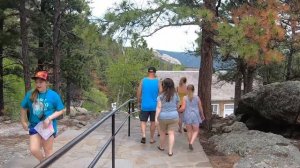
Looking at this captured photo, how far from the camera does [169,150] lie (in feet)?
27.3

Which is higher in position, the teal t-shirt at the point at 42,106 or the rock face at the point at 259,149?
the teal t-shirt at the point at 42,106

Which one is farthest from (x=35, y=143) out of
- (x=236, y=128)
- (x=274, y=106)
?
(x=236, y=128)

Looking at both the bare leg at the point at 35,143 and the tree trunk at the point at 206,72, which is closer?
the bare leg at the point at 35,143

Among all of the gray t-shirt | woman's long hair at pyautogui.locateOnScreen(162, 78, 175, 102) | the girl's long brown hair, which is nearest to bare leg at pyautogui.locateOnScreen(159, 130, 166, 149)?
the gray t-shirt

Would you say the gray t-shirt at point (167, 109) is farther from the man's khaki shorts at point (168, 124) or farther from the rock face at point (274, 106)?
the rock face at point (274, 106)

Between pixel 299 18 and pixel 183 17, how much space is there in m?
3.25

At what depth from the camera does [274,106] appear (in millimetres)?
10484

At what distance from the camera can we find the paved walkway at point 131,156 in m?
7.56

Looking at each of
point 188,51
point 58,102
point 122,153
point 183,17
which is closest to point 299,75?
point 188,51

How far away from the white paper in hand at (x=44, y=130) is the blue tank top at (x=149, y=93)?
3599 mm

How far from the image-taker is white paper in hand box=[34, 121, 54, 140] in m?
5.43

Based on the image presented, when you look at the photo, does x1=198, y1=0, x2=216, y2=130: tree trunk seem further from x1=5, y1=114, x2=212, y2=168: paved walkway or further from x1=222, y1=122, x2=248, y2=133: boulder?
x1=5, y1=114, x2=212, y2=168: paved walkway

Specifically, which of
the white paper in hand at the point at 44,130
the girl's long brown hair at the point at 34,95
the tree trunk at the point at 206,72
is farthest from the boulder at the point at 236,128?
the girl's long brown hair at the point at 34,95

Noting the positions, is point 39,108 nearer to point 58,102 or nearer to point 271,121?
point 58,102
